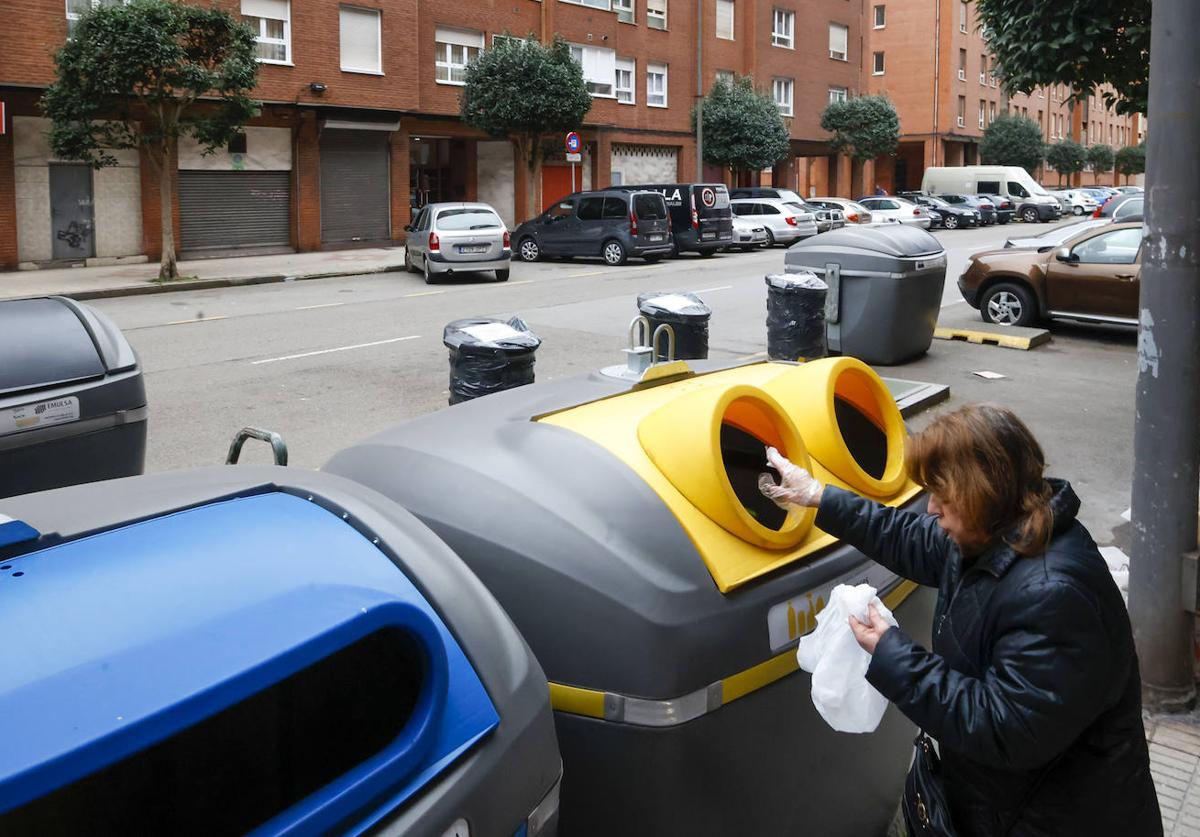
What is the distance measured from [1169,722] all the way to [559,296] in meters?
14.1

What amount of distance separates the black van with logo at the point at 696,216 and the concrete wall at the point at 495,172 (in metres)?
8.44

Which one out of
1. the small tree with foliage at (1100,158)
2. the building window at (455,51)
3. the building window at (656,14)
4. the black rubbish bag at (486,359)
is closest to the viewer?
the black rubbish bag at (486,359)

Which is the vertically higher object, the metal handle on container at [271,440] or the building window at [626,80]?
the building window at [626,80]

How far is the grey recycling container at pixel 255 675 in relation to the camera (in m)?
1.49

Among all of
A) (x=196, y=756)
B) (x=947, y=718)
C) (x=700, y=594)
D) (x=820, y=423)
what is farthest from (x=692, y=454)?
(x=196, y=756)

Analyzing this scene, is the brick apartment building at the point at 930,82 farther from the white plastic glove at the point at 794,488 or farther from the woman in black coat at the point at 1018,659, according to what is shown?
the woman in black coat at the point at 1018,659

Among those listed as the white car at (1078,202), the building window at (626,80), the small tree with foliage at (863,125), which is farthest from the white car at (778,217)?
the white car at (1078,202)

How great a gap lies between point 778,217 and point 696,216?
207 inches

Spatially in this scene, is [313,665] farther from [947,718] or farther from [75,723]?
[947,718]

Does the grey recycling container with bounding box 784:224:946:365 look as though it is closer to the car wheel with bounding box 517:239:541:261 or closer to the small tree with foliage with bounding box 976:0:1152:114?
the small tree with foliage with bounding box 976:0:1152:114

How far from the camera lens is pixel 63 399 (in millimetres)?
4137

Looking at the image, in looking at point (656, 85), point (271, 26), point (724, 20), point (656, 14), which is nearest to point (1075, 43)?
point (271, 26)

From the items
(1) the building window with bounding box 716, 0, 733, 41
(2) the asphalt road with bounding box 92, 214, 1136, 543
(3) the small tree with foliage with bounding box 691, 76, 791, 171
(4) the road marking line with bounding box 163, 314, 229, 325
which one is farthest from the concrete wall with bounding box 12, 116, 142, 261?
(1) the building window with bounding box 716, 0, 733, 41

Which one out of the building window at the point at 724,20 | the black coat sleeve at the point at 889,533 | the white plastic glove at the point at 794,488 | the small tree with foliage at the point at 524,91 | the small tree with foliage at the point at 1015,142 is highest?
the building window at the point at 724,20
